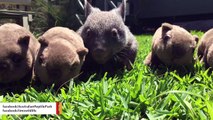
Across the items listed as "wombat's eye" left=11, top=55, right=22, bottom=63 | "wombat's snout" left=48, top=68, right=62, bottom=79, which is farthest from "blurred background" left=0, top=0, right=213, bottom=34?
"wombat's snout" left=48, top=68, right=62, bottom=79

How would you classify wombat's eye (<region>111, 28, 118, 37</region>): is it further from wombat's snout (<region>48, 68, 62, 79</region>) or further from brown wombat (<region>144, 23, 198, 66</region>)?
wombat's snout (<region>48, 68, 62, 79</region>)

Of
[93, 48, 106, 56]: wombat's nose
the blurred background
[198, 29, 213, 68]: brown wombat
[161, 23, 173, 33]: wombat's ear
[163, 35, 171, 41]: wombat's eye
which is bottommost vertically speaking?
the blurred background

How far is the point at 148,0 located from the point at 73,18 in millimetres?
3928

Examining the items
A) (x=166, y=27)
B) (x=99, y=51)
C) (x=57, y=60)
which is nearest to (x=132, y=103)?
(x=57, y=60)

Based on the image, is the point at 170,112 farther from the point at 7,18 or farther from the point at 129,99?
the point at 7,18

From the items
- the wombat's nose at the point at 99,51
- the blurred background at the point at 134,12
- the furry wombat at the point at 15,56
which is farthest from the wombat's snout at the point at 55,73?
the blurred background at the point at 134,12

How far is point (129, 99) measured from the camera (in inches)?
69.4

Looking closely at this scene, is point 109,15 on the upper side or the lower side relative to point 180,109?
upper

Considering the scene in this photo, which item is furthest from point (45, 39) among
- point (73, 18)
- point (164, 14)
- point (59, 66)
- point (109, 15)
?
point (164, 14)

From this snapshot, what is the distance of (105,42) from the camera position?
2.62m

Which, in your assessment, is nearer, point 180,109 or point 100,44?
point 180,109

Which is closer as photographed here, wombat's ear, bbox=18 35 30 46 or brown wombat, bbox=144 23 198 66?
wombat's ear, bbox=18 35 30 46

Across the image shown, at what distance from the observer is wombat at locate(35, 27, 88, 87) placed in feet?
7.49

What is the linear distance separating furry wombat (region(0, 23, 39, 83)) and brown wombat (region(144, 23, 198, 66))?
3.09 ft
